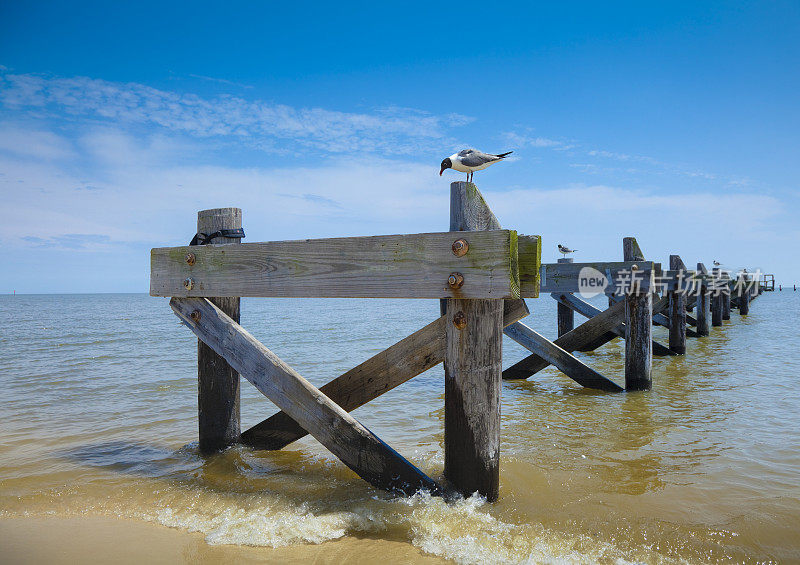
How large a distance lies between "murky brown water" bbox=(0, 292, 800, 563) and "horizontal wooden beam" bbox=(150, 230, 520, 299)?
1413 mm

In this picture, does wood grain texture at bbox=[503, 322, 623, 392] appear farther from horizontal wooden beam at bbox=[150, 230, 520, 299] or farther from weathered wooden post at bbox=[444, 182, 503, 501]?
horizontal wooden beam at bbox=[150, 230, 520, 299]

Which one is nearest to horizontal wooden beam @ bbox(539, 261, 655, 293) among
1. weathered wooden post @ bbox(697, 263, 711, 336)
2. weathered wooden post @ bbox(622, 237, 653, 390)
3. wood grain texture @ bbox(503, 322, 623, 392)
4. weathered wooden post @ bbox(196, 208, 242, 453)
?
weathered wooden post @ bbox(622, 237, 653, 390)

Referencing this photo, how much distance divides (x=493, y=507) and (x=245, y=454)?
7.68 ft

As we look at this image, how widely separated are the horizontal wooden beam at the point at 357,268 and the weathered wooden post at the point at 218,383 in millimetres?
304

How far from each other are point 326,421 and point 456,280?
1.37m

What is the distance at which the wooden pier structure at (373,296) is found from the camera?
302cm

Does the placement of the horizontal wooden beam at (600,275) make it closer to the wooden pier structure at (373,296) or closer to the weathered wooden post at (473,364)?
the wooden pier structure at (373,296)

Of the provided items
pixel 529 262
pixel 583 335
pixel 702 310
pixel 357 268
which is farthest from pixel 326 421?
pixel 702 310

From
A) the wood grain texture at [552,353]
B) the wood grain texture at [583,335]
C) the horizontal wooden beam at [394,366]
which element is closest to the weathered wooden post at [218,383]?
the horizontal wooden beam at [394,366]

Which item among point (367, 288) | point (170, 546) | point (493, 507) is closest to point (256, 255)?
point (367, 288)

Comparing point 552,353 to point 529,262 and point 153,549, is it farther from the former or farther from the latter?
point 153,549

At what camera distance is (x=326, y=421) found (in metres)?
3.48

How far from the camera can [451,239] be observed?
2988mm

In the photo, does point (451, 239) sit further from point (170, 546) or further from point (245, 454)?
point (245, 454)
